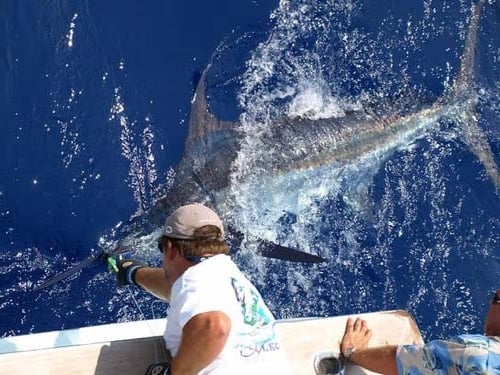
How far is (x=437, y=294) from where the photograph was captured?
4750 millimetres

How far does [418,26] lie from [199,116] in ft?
7.70

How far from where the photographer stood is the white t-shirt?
82.9 inches

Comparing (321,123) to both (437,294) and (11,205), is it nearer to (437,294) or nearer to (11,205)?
(437,294)

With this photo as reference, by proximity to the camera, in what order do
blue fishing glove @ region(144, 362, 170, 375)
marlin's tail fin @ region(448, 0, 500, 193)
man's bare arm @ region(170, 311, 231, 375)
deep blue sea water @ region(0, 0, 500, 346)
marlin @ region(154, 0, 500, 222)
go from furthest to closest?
1. marlin's tail fin @ region(448, 0, 500, 193)
2. marlin @ region(154, 0, 500, 222)
3. deep blue sea water @ region(0, 0, 500, 346)
4. blue fishing glove @ region(144, 362, 170, 375)
5. man's bare arm @ region(170, 311, 231, 375)

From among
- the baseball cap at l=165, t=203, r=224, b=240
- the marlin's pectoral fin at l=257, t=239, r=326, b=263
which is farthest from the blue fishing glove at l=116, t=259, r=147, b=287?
the marlin's pectoral fin at l=257, t=239, r=326, b=263

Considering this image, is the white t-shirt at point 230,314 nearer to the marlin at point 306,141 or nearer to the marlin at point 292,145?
the marlin at point 292,145

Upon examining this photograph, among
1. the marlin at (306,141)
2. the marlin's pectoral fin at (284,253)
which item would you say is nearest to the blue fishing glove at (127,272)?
the marlin at (306,141)

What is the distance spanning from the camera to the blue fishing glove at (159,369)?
2.17 m

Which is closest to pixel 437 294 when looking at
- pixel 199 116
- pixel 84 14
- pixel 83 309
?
pixel 199 116

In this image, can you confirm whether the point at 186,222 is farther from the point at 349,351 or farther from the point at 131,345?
the point at 349,351

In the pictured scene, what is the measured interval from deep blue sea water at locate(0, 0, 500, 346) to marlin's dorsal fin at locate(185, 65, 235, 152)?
12cm

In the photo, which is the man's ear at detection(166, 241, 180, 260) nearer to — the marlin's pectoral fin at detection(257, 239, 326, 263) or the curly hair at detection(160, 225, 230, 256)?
the curly hair at detection(160, 225, 230, 256)

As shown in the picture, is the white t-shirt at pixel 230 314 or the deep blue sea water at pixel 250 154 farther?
the deep blue sea water at pixel 250 154

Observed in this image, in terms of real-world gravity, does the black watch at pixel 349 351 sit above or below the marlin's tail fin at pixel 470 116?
below
